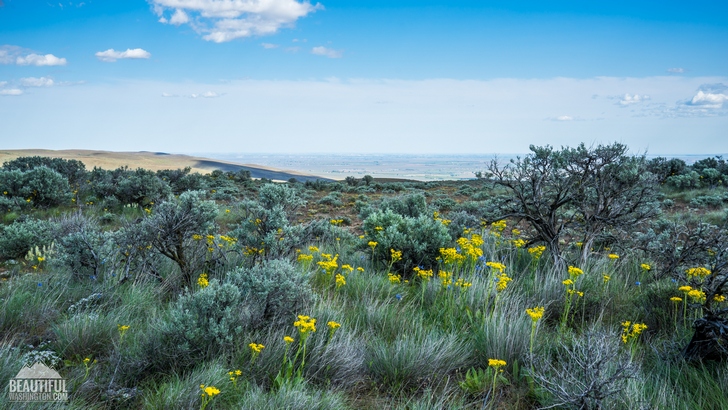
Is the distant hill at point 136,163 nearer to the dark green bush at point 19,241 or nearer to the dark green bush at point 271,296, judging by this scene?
the dark green bush at point 19,241

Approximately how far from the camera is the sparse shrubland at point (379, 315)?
3094 millimetres

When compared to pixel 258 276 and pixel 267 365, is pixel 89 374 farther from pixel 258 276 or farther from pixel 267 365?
pixel 258 276

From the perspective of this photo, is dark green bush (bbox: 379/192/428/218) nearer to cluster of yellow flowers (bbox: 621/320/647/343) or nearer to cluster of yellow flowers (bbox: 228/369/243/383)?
cluster of yellow flowers (bbox: 621/320/647/343)

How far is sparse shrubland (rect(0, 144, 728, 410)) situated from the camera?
309 cm

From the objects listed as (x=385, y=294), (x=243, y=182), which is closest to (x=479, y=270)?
(x=385, y=294)

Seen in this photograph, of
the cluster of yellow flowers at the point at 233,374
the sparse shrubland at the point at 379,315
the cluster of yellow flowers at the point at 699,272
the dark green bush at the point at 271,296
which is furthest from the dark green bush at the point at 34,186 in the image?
the cluster of yellow flowers at the point at 699,272

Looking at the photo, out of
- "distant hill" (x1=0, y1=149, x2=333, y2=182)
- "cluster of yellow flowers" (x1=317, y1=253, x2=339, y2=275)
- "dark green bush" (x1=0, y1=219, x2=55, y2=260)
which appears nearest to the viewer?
"cluster of yellow flowers" (x1=317, y1=253, x2=339, y2=275)

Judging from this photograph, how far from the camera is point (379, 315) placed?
170 inches

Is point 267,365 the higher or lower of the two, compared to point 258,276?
lower

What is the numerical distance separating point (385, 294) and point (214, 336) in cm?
217

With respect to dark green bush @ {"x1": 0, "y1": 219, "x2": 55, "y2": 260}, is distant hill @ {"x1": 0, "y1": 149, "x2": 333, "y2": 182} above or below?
above

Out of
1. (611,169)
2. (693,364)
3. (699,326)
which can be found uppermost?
(611,169)

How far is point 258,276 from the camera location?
4270mm

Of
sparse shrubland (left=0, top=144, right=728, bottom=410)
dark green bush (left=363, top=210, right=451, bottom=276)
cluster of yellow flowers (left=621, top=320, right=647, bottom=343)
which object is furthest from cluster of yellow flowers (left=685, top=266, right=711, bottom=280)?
dark green bush (left=363, top=210, right=451, bottom=276)
